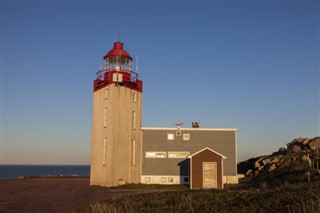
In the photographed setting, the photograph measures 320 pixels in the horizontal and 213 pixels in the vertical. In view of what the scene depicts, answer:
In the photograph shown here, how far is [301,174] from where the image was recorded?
26.1 m

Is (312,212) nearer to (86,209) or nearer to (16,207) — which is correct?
(86,209)

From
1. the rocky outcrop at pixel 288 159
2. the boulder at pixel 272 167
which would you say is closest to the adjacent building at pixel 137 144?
the boulder at pixel 272 167

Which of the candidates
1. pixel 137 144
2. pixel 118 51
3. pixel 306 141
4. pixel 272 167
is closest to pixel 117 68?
pixel 118 51

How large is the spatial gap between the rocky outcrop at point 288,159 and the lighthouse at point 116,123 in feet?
41.4

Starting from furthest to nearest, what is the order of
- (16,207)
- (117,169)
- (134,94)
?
(134,94) → (117,169) → (16,207)

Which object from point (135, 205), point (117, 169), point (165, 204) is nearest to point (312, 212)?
point (165, 204)

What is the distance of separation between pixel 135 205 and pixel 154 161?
735 inches

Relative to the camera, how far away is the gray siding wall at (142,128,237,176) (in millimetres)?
32406

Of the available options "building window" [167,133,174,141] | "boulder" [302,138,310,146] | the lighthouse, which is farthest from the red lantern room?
"boulder" [302,138,310,146]

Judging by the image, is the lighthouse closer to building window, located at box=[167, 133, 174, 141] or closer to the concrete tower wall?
the concrete tower wall

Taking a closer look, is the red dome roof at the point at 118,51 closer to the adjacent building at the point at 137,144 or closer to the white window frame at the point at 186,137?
the adjacent building at the point at 137,144

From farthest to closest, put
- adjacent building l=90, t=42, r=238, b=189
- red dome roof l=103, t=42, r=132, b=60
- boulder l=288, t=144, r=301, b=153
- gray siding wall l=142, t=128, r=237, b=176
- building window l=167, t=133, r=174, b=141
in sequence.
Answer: boulder l=288, t=144, r=301, b=153, building window l=167, t=133, r=174, b=141, gray siding wall l=142, t=128, r=237, b=176, red dome roof l=103, t=42, r=132, b=60, adjacent building l=90, t=42, r=238, b=189

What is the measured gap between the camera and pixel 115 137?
1186 inches

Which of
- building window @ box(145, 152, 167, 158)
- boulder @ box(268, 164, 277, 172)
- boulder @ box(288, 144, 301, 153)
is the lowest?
boulder @ box(268, 164, 277, 172)
